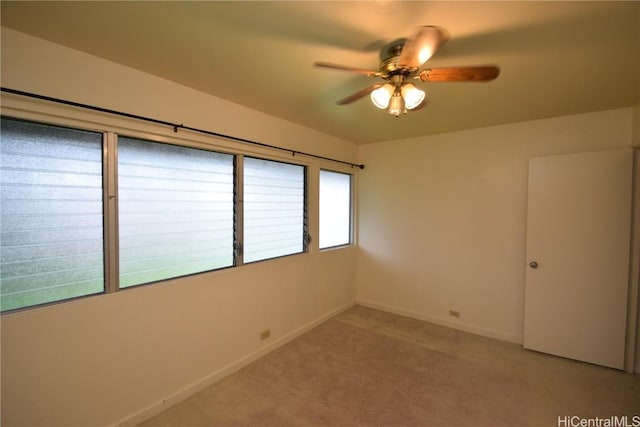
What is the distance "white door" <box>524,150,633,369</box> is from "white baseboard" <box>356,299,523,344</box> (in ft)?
0.81

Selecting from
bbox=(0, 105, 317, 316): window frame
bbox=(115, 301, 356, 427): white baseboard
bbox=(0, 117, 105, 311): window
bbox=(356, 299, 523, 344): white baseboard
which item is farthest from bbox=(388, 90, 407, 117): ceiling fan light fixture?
bbox=(356, 299, 523, 344): white baseboard

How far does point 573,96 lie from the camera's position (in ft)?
7.73

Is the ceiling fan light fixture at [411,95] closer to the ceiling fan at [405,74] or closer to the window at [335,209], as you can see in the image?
the ceiling fan at [405,74]

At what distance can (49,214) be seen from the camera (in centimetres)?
165

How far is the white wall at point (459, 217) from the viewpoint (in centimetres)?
304

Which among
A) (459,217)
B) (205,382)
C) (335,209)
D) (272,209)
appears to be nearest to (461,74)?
(272,209)

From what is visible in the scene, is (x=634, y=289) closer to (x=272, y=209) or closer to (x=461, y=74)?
(x=461, y=74)

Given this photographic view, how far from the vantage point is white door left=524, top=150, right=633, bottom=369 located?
2.58 metres

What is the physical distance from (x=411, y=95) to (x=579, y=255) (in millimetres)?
2569

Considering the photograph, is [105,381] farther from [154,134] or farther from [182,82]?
[182,82]

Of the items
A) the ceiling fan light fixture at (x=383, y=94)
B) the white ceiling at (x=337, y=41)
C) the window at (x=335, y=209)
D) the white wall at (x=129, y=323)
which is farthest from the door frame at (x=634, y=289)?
the white wall at (x=129, y=323)

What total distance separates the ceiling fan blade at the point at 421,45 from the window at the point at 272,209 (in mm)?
1802

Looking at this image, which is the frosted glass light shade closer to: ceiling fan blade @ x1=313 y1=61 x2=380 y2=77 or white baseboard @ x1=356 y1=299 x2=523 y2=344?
ceiling fan blade @ x1=313 y1=61 x2=380 y2=77

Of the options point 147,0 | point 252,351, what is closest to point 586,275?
point 252,351
